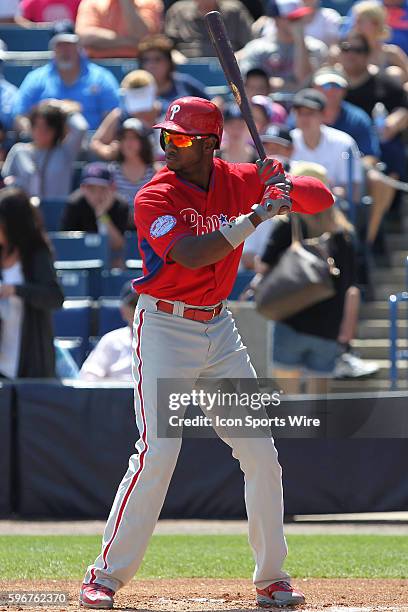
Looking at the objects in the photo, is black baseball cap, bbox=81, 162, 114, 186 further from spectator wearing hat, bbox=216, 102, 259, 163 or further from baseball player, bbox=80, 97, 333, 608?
baseball player, bbox=80, 97, 333, 608

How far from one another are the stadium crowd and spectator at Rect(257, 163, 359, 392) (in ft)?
0.04

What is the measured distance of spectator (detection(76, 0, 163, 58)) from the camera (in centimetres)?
1277

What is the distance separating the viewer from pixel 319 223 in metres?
8.81

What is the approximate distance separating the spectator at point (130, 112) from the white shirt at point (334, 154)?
4.45 feet

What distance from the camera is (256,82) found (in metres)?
11.3

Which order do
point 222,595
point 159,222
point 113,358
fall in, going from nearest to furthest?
point 159,222
point 222,595
point 113,358

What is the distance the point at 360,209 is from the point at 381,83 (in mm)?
1790

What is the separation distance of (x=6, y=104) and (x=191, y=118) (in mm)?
7539

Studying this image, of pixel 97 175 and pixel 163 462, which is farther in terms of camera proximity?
pixel 97 175

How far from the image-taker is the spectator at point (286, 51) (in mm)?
11750

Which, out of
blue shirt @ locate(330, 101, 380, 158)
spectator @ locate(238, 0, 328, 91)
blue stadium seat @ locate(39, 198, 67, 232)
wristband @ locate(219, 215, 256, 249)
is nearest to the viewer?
wristband @ locate(219, 215, 256, 249)

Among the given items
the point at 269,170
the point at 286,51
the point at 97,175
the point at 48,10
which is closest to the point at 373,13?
the point at 286,51

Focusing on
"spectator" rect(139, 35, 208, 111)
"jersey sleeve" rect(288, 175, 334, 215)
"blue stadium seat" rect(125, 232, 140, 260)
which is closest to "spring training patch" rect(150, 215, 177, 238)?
"jersey sleeve" rect(288, 175, 334, 215)
